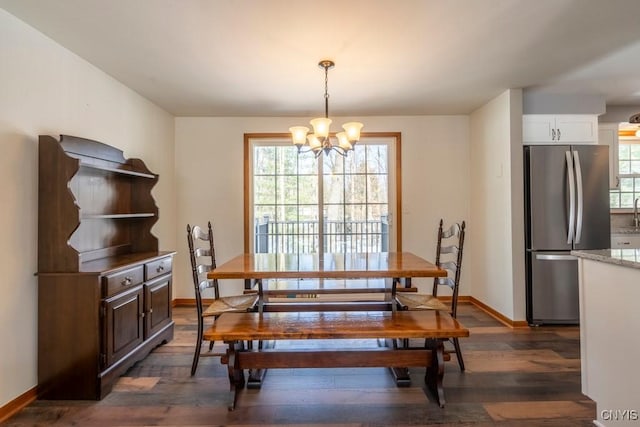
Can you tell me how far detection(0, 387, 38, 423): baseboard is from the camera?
2010mm

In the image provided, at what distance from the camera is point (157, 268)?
116 inches

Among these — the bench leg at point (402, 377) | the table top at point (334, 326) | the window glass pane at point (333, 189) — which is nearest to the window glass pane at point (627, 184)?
the window glass pane at point (333, 189)

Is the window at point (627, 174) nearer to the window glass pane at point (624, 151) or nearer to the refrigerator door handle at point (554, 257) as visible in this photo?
the window glass pane at point (624, 151)

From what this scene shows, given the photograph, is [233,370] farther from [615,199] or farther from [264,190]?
[615,199]

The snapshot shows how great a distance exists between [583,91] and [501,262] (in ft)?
6.34

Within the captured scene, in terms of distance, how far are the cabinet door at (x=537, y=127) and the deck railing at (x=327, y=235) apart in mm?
1821

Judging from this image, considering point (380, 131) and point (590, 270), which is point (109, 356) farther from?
point (380, 131)

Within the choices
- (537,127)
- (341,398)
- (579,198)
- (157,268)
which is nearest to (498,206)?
(579,198)

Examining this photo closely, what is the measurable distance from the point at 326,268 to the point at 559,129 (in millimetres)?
3076

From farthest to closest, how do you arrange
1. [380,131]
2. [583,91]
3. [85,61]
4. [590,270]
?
1. [380,131]
2. [583,91]
3. [85,61]
4. [590,270]

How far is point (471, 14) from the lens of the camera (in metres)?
2.11

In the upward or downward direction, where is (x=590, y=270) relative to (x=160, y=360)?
upward

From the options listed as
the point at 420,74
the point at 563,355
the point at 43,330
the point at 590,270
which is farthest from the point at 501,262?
the point at 43,330

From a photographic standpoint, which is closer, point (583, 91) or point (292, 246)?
point (583, 91)
